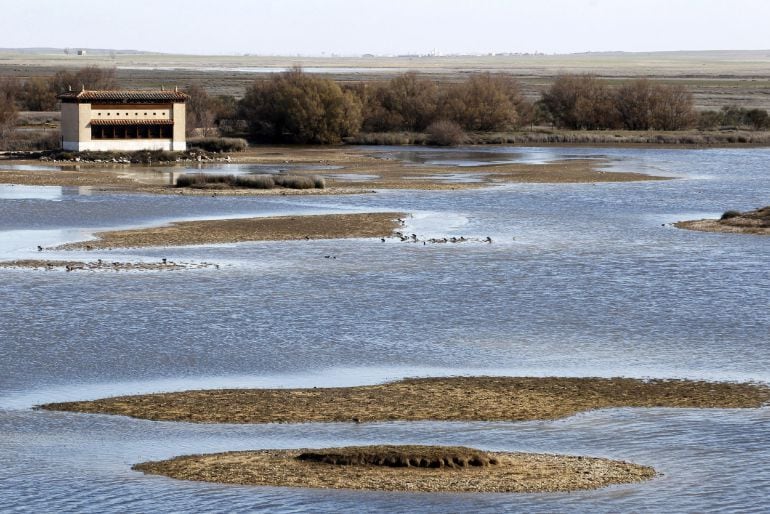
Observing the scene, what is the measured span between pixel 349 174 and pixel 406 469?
48407mm

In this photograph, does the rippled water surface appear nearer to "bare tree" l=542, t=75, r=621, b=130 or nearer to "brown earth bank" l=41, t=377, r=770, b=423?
"brown earth bank" l=41, t=377, r=770, b=423

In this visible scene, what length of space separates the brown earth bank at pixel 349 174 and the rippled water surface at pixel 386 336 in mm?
7027

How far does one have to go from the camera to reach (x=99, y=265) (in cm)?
3522

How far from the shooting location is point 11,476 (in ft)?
56.3

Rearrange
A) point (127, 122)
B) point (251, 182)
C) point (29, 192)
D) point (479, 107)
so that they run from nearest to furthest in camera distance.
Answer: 1. point (29, 192)
2. point (251, 182)
3. point (127, 122)
4. point (479, 107)

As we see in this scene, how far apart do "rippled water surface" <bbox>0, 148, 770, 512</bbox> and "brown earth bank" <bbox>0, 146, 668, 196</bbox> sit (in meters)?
7.03

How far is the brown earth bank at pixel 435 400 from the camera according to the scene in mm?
20625

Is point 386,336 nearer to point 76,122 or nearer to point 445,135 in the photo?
point 76,122

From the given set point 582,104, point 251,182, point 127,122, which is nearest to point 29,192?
point 251,182

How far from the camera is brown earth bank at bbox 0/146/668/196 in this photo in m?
57.9

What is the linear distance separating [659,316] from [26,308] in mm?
13044

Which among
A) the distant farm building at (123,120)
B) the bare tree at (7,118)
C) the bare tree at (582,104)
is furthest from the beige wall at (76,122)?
the bare tree at (582,104)

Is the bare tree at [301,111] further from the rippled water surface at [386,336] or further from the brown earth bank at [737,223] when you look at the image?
the brown earth bank at [737,223]

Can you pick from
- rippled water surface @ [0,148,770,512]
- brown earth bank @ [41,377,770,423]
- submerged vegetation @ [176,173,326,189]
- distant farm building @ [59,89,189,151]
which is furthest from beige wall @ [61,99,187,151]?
brown earth bank @ [41,377,770,423]
